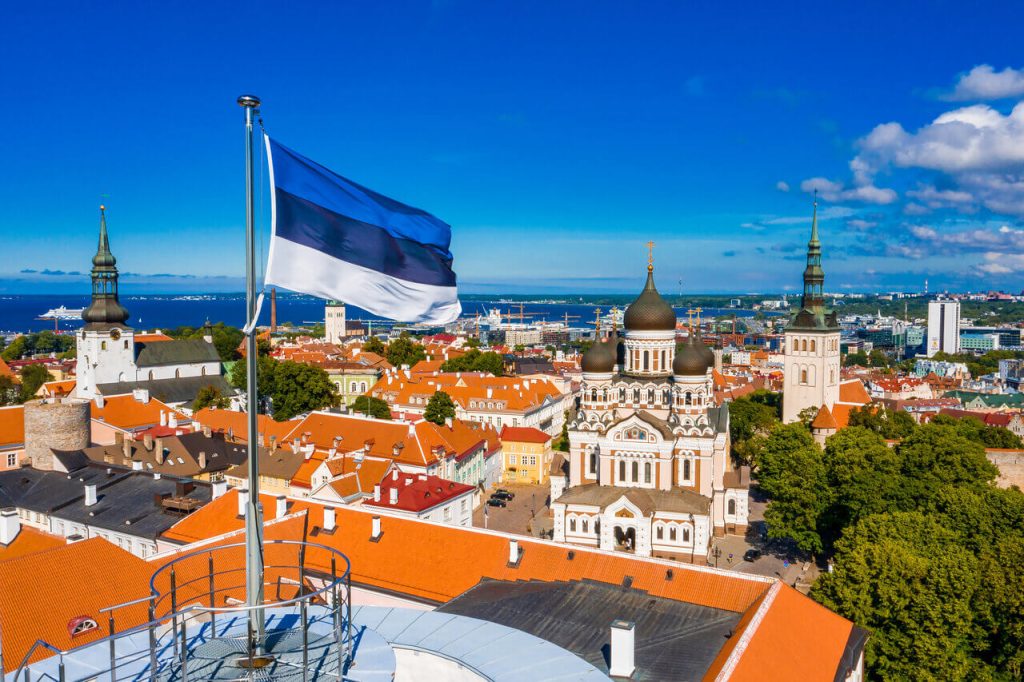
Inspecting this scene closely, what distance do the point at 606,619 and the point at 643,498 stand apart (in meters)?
21.0

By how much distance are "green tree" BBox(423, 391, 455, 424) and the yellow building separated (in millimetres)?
6768

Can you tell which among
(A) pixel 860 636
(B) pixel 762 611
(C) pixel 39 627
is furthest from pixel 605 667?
(C) pixel 39 627

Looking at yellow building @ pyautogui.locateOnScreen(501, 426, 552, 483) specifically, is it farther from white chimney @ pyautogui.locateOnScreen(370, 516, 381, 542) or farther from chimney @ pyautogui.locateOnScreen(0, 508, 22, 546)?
chimney @ pyautogui.locateOnScreen(0, 508, 22, 546)

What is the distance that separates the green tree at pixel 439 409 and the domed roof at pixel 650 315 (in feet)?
68.0

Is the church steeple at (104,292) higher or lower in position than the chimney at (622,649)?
higher

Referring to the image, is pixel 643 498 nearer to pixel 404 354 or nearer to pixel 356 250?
pixel 356 250

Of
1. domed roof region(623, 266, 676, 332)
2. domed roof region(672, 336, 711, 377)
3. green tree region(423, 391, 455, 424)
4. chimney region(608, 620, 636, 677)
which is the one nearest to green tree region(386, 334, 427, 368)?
green tree region(423, 391, 455, 424)

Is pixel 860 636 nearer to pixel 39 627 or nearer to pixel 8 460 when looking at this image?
pixel 39 627

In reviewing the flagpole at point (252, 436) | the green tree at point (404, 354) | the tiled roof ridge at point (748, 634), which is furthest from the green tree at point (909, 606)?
the green tree at point (404, 354)

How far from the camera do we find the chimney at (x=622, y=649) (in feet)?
55.4

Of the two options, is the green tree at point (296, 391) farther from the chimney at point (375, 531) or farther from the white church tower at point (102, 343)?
the chimney at point (375, 531)

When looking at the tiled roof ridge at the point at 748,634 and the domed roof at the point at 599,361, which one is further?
the domed roof at the point at 599,361

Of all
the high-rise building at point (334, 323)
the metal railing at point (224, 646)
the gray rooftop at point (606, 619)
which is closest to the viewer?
the metal railing at point (224, 646)

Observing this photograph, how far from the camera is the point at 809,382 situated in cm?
6588
